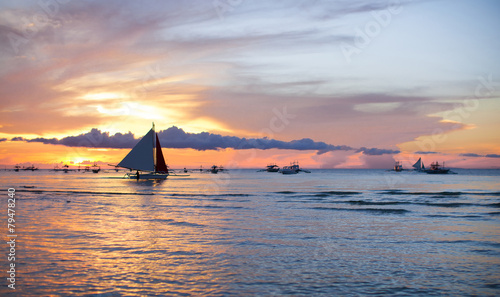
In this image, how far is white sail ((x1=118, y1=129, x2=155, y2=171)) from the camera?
338 ft

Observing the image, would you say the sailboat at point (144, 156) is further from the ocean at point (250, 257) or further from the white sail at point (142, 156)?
the ocean at point (250, 257)

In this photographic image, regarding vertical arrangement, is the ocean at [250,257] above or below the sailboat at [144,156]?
below

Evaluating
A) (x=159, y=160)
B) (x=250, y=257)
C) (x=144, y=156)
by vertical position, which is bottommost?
(x=250, y=257)

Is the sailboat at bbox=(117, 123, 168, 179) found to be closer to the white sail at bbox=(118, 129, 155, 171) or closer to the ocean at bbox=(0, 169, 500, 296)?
the white sail at bbox=(118, 129, 155, 171)

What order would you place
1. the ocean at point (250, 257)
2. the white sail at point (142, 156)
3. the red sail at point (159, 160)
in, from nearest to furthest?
the ocean at point (250, 257) → the white sail at point (142, 156) → the red sail at point (159, 160)

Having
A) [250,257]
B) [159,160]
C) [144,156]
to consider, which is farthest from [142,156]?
[250,257]

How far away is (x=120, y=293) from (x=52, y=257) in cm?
614

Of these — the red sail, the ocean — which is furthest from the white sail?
the ocean

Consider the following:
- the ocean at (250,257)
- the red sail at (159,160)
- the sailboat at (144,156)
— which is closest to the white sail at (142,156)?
the sailboat at (144,156)

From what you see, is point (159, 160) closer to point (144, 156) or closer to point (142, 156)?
point (144, 156)

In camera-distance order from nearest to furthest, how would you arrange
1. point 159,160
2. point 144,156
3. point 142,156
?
point 142,156 < point 144,156 < point 159,160

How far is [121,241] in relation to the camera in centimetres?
1948

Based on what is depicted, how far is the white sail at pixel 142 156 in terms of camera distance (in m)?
103

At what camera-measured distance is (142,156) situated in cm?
10406
